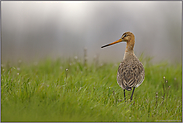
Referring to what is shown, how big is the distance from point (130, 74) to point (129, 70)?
0.14m

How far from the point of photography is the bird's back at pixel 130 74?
4.99 m

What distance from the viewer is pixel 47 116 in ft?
11.5

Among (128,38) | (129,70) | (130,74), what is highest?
(128,38)

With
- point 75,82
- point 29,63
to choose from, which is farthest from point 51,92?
point 29,63

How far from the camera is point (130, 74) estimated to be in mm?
5164

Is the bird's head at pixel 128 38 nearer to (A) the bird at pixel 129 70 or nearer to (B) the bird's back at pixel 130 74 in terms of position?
(A) the bird at pixel 129 70

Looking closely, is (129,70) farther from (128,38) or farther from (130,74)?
(128,38)

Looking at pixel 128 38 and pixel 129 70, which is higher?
pixel 128 38

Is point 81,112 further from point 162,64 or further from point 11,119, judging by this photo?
point 162,64

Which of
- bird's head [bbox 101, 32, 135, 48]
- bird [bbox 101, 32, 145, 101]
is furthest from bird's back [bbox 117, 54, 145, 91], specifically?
bird's head [bbox 101, 32, 135, 48]

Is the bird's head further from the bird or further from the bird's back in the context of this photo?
the bird's back

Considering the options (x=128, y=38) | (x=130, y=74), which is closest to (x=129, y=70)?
(x=130, y=74)

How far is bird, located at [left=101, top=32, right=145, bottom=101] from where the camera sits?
502 cm

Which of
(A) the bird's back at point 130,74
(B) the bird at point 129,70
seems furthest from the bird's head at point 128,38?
(A) the bird's back at point 130,74
